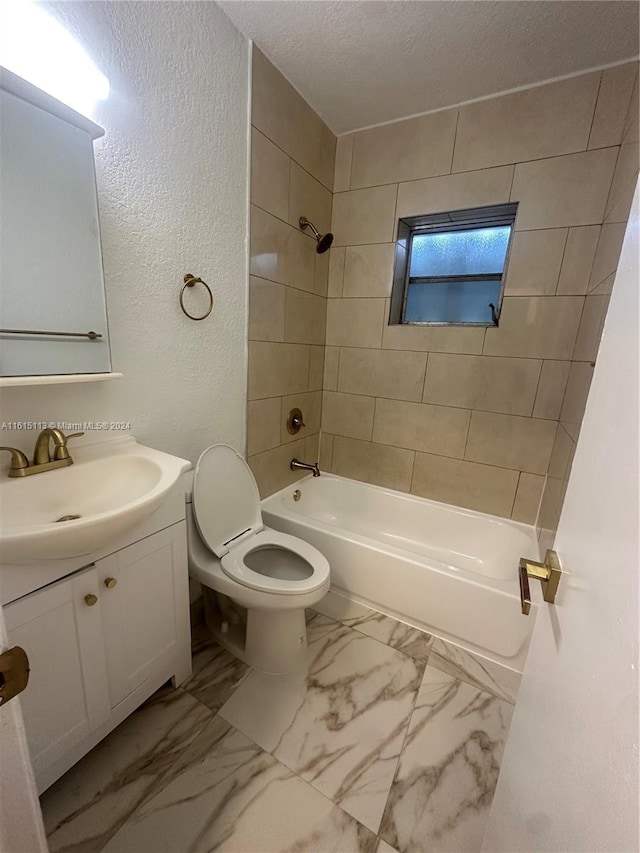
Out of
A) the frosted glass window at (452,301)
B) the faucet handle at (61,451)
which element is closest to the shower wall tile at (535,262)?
the frosted glass window at (452,301)

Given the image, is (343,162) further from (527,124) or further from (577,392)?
(577,392)

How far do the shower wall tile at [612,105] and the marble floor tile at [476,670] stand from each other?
2.31 meters

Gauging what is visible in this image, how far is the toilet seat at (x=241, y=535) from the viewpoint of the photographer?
4.43ft

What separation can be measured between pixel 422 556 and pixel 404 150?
2134 mm

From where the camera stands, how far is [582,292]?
5.44 ft

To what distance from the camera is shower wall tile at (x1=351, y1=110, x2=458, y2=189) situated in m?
1.82

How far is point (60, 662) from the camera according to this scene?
3.04ft

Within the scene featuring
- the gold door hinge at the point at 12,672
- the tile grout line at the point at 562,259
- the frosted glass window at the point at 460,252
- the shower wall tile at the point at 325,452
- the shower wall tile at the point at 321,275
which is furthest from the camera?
the shower wall tile at the point at 325,452

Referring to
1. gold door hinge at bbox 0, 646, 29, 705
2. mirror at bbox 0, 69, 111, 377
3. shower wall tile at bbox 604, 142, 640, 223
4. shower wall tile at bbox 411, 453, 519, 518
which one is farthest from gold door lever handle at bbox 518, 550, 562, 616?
shower wall tile at bbox 411, 453, 519, 518

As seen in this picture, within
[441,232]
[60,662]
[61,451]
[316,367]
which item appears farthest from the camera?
[316,367]

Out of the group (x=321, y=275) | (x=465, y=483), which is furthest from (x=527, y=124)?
(x=465, y=483)

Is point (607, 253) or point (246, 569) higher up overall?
point (607, 253)

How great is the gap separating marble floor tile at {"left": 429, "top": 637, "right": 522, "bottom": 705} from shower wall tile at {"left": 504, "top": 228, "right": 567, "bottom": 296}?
1734mm

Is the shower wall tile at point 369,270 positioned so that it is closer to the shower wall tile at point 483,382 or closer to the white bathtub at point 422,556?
the shower wall tile at point 483,382
